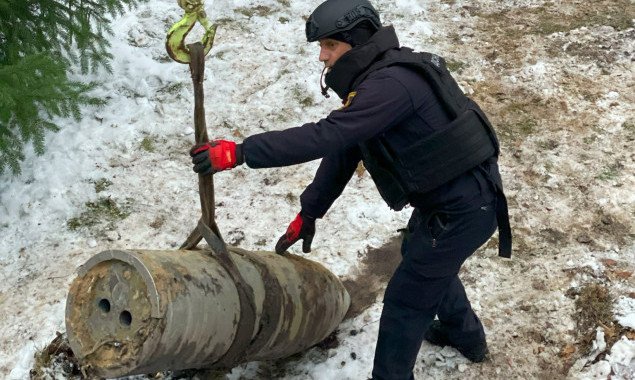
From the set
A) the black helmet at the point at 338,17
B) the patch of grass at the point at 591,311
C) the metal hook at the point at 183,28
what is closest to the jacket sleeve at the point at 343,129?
the black helmet at the point at 338,17

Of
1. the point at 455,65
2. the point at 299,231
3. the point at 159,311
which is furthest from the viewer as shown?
the point at 455,65

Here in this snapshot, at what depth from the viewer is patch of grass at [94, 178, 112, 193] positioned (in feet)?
17.2

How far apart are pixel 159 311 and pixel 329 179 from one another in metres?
1.35

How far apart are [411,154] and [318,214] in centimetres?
97

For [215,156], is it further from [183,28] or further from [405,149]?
[405,149]

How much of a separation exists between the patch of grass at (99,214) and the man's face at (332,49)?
9.18 ft

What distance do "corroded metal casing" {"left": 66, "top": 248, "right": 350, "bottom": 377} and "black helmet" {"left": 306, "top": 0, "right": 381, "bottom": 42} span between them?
1260mm

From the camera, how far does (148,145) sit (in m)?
5.73

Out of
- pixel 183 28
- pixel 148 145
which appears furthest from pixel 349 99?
pixel 148 145

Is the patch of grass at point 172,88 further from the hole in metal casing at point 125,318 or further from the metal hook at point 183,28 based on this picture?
the hole in metal casing at point 125,318

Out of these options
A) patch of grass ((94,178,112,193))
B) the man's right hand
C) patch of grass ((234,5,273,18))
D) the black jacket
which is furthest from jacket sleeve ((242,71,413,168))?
patch of grass ((234,5,273,18))

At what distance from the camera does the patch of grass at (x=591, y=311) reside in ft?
12.7

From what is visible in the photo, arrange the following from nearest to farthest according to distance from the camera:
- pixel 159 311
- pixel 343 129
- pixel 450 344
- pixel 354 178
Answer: pixel 159 311 < pixel 343 129 < pixel 450 344 < pixel 354 178

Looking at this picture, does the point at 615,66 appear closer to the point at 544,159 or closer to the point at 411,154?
the point at 544,159
